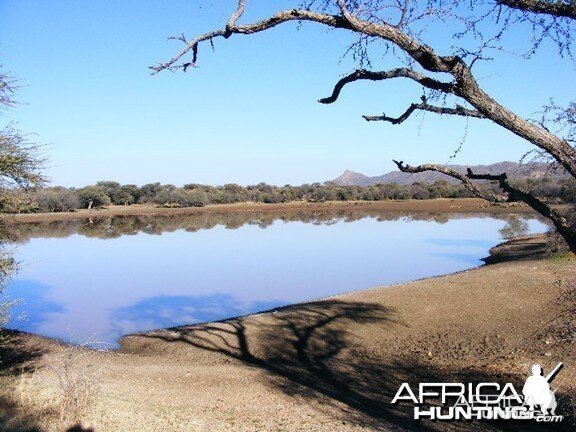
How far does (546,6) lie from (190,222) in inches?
1775

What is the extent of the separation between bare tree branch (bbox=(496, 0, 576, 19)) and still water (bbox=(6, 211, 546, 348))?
26.9ft

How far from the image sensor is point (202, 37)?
333cm

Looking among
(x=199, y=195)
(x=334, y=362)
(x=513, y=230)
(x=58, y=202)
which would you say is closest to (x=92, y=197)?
(x=58, y=202)

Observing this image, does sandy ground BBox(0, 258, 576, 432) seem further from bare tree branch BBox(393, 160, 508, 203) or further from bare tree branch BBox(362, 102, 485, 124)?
bare tree branch BBox(362, 102, 485, 124)

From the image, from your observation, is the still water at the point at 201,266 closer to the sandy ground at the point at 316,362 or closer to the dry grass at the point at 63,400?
the sandy ground at the point at 316,362

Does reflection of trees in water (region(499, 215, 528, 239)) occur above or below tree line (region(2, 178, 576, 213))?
below

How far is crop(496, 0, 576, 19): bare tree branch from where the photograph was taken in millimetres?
3109

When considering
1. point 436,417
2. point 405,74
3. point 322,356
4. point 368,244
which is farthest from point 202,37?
point 368,244

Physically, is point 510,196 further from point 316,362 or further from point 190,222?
point 190,222

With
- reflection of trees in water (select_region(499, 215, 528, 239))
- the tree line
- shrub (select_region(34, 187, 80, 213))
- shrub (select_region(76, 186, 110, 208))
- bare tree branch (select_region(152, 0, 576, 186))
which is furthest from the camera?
shrub (select_region(76, 186, 110, 208))

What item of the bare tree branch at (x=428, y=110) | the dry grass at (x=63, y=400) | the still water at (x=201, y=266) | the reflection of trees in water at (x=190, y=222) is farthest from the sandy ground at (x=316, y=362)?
the reflection of trees in water at (x=190, y=222)

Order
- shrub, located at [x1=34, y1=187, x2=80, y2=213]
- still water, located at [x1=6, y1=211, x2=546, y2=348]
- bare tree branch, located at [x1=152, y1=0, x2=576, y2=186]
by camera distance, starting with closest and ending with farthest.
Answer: bare tree branch, located at [x1=152, y1=0, x2=576, y2=186], still water, located at [x1=6, y1=211, x2=546, y2=348], shrub, located at [x1=34, y1=187, x2=80, y2=213]

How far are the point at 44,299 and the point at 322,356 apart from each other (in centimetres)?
1193

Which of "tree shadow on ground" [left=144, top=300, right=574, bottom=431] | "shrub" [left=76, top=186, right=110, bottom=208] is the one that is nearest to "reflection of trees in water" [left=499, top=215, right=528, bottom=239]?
"tree shadow on ground" [left=144, top=300, right=574, bottom=431]
